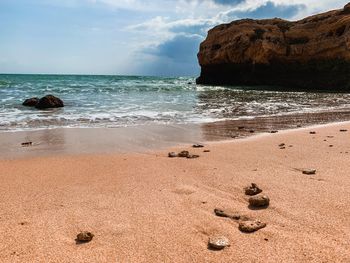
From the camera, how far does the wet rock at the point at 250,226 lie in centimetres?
256

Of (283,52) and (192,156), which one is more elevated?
(283,52)

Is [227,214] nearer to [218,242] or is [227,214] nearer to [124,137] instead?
[218,242]

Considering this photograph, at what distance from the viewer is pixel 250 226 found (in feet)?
8.48

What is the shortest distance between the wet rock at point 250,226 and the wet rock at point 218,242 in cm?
20

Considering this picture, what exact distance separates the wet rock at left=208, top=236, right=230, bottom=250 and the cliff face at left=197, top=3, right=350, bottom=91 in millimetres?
27959

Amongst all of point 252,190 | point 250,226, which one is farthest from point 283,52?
point 250,226

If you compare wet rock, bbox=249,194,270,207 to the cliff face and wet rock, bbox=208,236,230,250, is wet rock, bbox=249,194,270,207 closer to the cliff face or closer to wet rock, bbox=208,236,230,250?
wet rock, bbox=208,236,230,250

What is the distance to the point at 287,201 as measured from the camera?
122 inches

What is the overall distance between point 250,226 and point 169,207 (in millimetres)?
763

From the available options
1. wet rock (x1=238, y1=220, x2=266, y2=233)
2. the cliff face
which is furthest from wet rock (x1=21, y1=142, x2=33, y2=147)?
the cliff face

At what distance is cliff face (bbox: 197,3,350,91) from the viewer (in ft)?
93.9

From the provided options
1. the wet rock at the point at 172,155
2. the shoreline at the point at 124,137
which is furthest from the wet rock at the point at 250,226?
the shoreline at the point at 124,137

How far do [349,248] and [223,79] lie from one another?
36.3 metres

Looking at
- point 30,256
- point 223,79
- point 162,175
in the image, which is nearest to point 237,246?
point 30,256
